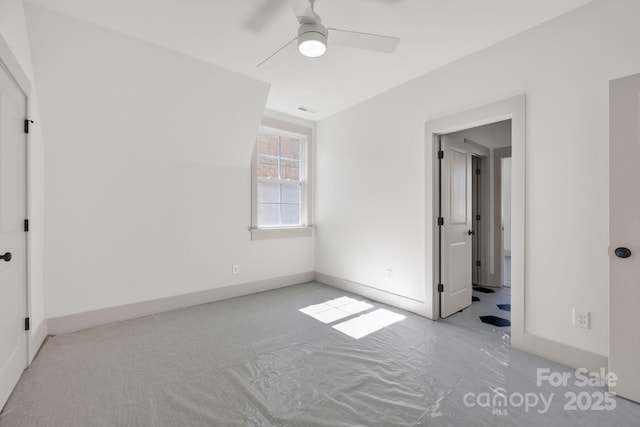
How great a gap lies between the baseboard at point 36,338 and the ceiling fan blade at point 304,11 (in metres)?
3.08

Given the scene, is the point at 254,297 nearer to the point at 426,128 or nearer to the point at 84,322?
the point at 84,322

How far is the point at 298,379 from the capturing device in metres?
2.08

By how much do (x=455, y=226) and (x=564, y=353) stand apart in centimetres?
152

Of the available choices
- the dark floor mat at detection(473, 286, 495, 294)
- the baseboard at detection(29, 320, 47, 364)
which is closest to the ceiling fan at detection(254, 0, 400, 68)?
the baseboard at detection(29, 320, 47, 364)

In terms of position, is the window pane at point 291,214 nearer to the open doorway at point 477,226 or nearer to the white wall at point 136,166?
the white wall at point 136,166

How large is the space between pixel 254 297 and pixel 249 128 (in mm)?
2271

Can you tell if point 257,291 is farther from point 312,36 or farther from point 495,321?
point 312,36

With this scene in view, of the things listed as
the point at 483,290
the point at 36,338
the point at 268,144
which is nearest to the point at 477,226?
the point at 483,290

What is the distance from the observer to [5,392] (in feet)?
5.81

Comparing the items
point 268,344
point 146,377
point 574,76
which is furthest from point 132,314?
point 574,76

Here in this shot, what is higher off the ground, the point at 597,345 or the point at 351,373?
the point at 597,345

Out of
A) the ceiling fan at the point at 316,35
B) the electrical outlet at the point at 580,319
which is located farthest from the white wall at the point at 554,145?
the ceiling fan at the point at 316,35

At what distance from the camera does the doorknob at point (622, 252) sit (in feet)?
6.02

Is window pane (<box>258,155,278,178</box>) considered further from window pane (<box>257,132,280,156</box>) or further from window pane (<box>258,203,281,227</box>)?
window pane (<box>258,203,281,227</box>)
